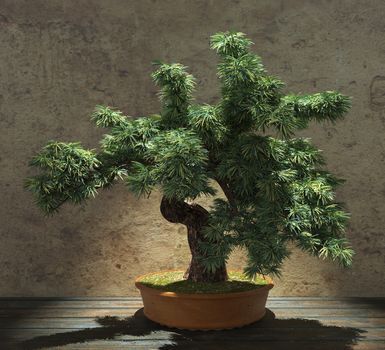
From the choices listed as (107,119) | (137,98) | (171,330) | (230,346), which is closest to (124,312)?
(171,330)

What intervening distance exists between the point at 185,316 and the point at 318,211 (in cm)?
57

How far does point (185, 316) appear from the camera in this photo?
1.69 meters

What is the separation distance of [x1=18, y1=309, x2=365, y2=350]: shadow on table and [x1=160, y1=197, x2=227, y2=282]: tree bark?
0.19 m

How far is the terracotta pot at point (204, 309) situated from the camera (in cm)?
167

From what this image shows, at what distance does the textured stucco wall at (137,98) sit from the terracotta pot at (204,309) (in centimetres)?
57

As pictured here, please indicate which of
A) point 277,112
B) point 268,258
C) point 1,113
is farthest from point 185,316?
point 1,113

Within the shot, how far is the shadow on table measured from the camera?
159cm

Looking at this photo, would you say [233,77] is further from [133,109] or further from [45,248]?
[45,248]

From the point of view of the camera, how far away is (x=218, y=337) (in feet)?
5.44

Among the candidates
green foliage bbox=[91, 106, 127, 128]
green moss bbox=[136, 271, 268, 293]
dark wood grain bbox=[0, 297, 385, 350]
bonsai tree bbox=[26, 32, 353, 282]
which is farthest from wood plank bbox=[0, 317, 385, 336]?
green foliage bbox=[91, 106, 127, 128]

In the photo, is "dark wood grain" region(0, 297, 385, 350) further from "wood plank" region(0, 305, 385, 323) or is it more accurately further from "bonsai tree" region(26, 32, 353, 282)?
"bonsai tree" region(26, 32, 353, 282)

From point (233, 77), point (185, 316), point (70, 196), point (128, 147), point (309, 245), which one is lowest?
point (185, 316)

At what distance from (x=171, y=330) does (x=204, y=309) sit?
144 millimetres

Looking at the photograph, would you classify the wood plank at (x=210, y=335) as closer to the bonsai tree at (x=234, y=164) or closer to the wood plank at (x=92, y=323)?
the wood plank at (x=92, y=323)
